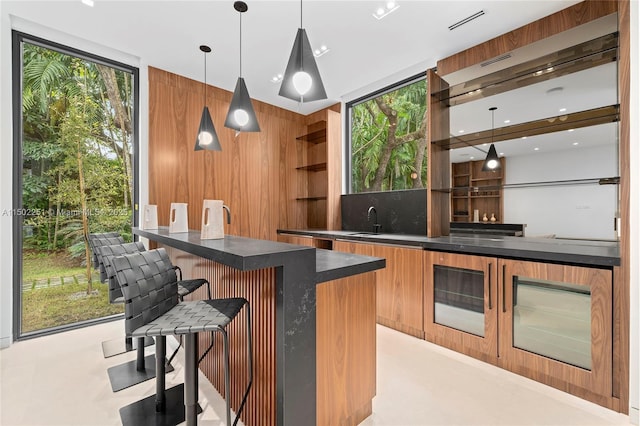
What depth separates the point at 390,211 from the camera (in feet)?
12.6

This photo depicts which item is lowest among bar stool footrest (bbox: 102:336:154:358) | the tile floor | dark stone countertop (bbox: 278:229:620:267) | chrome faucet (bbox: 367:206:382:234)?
the tile floor

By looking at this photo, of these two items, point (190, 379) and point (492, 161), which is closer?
point (190, 379)

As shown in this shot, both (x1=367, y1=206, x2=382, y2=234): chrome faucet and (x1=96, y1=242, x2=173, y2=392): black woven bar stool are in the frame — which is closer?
(x1=96, y1=242, x2=173, y2=392): black woven bar stool

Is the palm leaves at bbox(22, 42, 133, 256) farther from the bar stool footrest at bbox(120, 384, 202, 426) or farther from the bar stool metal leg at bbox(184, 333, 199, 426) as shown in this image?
the bar stool metal leg at bbox(184, 333, 199, 426)

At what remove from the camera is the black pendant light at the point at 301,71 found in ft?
6.16

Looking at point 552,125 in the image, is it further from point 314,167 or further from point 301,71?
point 314,167

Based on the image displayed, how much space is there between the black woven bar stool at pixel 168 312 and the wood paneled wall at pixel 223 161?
2.35 meters

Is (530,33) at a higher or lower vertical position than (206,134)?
higher

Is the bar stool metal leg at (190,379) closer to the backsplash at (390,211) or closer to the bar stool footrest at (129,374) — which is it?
the bar stool footrest at (129,374)

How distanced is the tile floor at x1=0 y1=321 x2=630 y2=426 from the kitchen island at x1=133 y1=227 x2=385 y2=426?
1.17 feet

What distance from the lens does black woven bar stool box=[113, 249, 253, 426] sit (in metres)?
1.26

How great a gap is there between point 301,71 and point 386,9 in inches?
50.0

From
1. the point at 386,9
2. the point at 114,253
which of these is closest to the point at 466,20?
the point at 386,9


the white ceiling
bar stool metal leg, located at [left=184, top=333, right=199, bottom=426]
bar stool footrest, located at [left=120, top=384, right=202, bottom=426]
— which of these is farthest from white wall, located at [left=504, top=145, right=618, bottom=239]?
bar stool footrest, located at [left=120, top=384, right=202, bottom=426]
